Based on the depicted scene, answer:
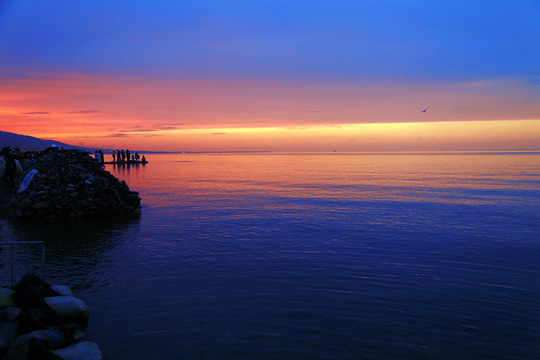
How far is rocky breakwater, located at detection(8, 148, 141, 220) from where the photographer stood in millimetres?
20750

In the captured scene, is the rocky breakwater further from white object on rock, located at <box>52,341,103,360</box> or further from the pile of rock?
white object on rock, located at <box>52,341,103,360</box>

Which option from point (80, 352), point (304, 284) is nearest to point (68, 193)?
point (304, 284)

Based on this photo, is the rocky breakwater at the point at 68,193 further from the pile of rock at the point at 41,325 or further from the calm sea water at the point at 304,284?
the pile of rock at the point at 41,325

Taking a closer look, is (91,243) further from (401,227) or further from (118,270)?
(401,227)

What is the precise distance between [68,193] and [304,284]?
16.1 metres

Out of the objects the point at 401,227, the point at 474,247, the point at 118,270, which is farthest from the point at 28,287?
the point at 401,227

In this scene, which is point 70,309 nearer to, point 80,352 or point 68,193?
point 80,352

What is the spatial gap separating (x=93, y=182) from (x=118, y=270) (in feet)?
37.8

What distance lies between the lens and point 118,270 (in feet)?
39.4

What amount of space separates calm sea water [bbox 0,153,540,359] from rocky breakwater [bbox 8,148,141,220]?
5.46 ft

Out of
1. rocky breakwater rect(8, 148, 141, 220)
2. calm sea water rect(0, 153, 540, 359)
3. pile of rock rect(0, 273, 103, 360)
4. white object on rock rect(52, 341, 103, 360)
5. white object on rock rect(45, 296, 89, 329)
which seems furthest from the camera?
rocky breakwater rect(8, 148, 141, 220)

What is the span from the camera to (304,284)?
10.9 m

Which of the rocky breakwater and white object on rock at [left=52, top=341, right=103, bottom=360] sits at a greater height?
the rocky breakwater

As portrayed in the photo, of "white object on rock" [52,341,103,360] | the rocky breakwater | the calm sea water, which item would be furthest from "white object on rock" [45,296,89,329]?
the rocky breakwater
